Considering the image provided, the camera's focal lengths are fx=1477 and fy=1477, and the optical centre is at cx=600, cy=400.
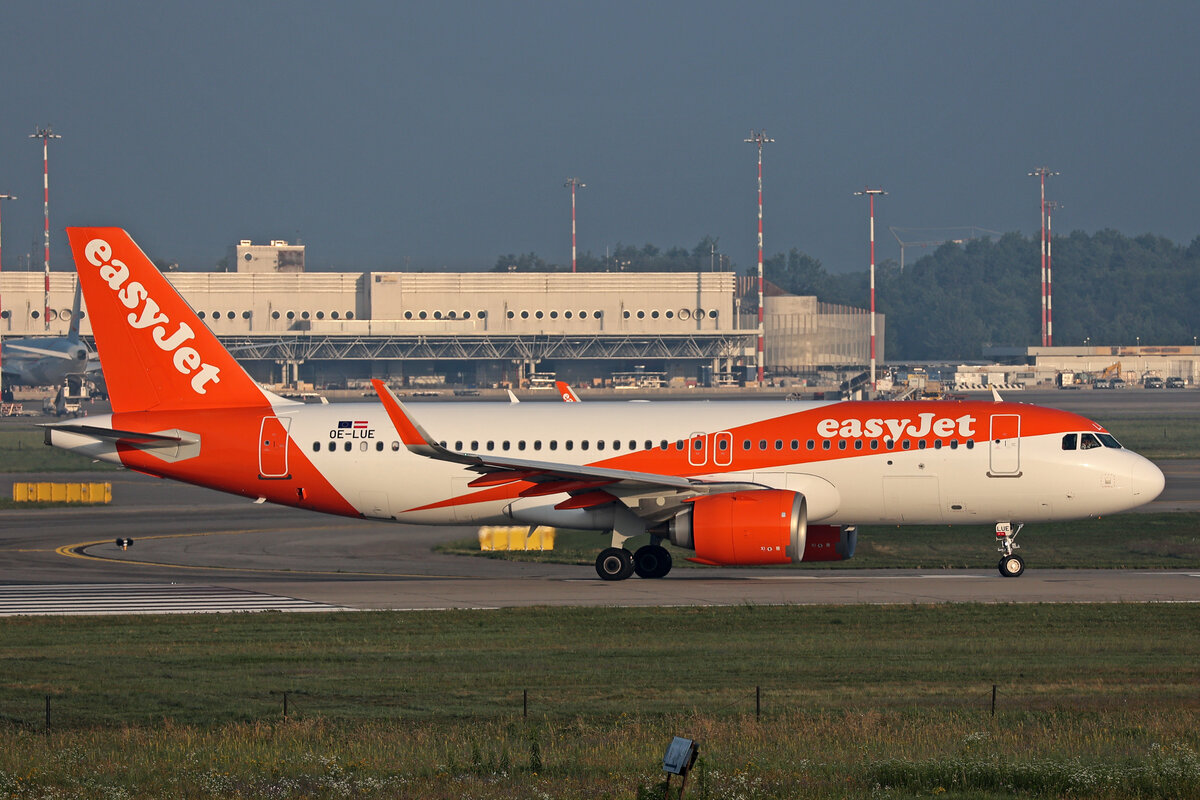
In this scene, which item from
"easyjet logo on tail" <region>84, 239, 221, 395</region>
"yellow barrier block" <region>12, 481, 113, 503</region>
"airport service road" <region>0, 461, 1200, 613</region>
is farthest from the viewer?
"yellow barrier block" <region>12, 481, 113, 503</region>

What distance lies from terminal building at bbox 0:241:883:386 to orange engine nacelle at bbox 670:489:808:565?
140 m

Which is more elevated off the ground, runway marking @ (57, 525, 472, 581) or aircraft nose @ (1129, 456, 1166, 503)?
aircraft nose @ (1129, 456, 1166, 503)

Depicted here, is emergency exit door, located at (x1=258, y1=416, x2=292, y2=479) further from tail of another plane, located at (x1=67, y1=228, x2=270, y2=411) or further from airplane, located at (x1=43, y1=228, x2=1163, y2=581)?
tail of another plane, located at (x1=67, y1=228, x2=270, y2=411)

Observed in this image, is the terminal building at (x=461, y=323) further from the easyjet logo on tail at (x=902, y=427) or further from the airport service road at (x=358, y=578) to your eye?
the easyjet logo on tail at (x=902, y=427)

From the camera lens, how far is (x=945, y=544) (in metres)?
45.5

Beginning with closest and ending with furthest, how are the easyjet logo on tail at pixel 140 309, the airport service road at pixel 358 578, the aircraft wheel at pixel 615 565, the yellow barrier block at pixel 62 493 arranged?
the airport service road at pixel 358 578 < the aircraft wheel at pixel 615 565 < the easyjet logo on tail at pixel 140 309 < the yellow barrier block at pixel 62 493

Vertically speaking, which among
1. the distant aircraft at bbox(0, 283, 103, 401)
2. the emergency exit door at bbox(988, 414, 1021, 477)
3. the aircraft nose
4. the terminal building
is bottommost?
A: the aircraft nose

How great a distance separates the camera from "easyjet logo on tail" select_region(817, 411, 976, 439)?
116 ft

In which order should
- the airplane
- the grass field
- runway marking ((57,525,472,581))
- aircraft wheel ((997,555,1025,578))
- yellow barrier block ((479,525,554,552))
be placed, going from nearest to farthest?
the grass field, the airplane, aircraft wheel ((997,555,1025,578)), runway marking ((57,525,472,581)), yellow barrier block ((479,525,554,552))

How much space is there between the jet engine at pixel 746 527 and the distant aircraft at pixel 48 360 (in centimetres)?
10996

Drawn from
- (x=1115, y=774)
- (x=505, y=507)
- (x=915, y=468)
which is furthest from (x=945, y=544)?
(x=1115, y=774)

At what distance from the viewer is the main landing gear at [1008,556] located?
116 feet

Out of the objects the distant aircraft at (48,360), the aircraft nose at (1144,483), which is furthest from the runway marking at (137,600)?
the distant aircraft at (48,360)

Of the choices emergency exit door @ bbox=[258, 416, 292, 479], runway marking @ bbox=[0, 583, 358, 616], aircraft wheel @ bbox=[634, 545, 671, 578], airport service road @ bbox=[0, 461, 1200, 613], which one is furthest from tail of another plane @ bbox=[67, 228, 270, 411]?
aircraft wheel @ bbox=[634, 545, 671, 578]
